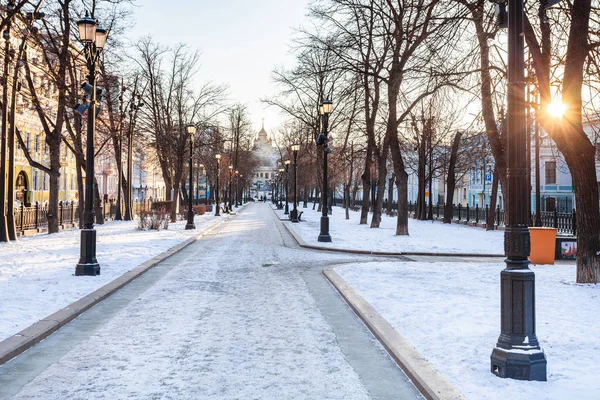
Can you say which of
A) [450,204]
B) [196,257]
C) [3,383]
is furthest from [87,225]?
[450,204]

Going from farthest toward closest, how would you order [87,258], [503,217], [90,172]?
[503,217], [90,172], [87,258]

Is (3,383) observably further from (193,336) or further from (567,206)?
(567,206)

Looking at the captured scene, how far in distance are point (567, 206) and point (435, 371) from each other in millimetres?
60771

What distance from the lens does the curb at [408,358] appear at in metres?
4.99

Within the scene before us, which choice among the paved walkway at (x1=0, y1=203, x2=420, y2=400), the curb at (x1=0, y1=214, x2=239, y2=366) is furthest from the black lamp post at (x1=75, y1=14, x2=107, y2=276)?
the paved walkway at (x1=0, y1=203, x2=420, y2=400)

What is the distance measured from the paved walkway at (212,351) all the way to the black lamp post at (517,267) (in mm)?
990

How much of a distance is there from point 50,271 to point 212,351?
7558 mm

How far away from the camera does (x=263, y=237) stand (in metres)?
25.4

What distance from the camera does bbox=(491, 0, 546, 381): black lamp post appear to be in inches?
208

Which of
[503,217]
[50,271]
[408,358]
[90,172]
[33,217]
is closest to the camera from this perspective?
[408,358]

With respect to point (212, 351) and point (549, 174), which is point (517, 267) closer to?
point (212, 351)

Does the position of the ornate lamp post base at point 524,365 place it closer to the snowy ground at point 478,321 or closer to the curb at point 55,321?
the snowy ground at point 478,321

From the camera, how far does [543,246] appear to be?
50.3ft

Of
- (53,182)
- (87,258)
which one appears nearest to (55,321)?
(87,258)
